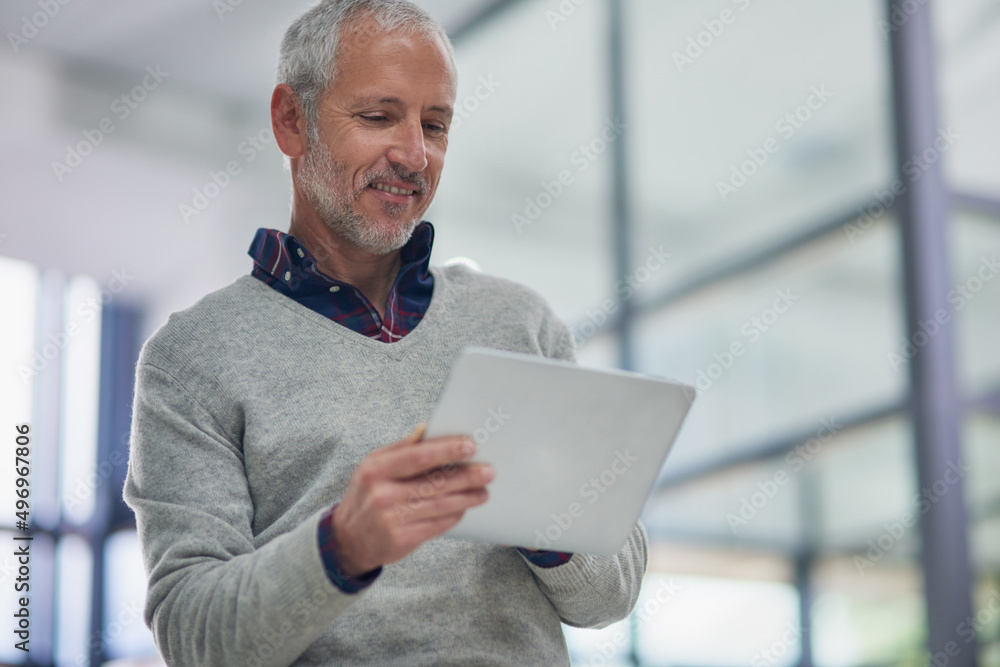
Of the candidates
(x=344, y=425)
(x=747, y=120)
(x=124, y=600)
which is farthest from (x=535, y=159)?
(x=344, y=425)

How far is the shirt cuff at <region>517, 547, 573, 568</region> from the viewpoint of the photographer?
1.07 meters

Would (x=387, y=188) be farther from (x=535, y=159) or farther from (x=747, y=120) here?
(x=535, y=159)

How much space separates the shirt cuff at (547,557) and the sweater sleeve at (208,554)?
0.24 meters

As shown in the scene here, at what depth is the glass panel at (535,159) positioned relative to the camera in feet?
12.5

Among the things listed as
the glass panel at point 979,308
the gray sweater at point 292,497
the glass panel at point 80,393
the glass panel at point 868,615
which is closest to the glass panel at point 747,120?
the glass panel at point 979,308

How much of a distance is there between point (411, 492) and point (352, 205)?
54 cm

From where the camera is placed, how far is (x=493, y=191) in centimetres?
425

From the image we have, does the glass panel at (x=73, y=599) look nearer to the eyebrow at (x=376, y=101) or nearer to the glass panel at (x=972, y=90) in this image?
the eyebrow at (x=376, y=101)

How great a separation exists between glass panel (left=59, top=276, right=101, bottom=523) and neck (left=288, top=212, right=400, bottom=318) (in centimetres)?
306

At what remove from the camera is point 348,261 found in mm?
1331

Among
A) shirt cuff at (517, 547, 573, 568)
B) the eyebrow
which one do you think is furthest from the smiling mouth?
shirt cuff at (517, 547, 573, 568)

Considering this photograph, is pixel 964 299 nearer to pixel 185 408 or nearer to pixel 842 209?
pixel 842 209

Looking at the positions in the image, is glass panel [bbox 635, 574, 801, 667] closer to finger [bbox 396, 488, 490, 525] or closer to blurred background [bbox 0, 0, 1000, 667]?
blurred background [bbox 0, 0, 1000, 667]

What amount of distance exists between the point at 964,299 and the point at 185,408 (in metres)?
2.15
